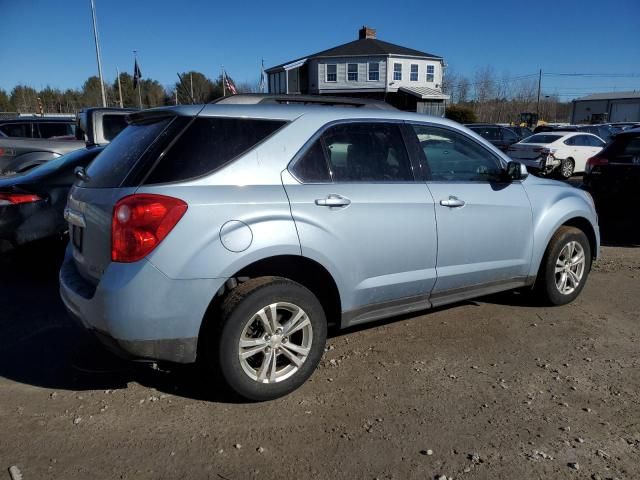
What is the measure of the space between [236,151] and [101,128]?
6.20 meters

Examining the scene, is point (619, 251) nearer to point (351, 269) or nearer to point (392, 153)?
point (392, 153)

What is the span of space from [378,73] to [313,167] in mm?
42775

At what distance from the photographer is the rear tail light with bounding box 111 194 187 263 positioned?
9.13ft

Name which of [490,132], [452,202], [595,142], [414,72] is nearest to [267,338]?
[452,202]

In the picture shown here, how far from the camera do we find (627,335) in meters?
4.27

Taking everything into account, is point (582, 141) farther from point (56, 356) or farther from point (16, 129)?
point (56, 356)

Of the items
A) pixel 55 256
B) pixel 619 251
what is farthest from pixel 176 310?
pixel 619 251

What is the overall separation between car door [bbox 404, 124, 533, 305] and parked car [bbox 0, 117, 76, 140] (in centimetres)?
1166

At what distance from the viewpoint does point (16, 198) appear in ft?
16.7

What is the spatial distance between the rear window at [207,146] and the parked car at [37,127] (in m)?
11.6

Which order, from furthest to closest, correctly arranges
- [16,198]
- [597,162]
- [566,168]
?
[566,168]
[597,162]
[16,198]

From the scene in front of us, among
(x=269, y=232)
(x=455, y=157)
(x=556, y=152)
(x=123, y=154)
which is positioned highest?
(x=123, y=154)

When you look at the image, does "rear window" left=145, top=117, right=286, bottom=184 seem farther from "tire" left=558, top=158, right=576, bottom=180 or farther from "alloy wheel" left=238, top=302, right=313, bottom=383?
"tire" left=558, top=158, right=576, bottom=180

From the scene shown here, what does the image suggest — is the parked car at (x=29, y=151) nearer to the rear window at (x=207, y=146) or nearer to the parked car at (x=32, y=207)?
the parked car at (x=32, y=207)
